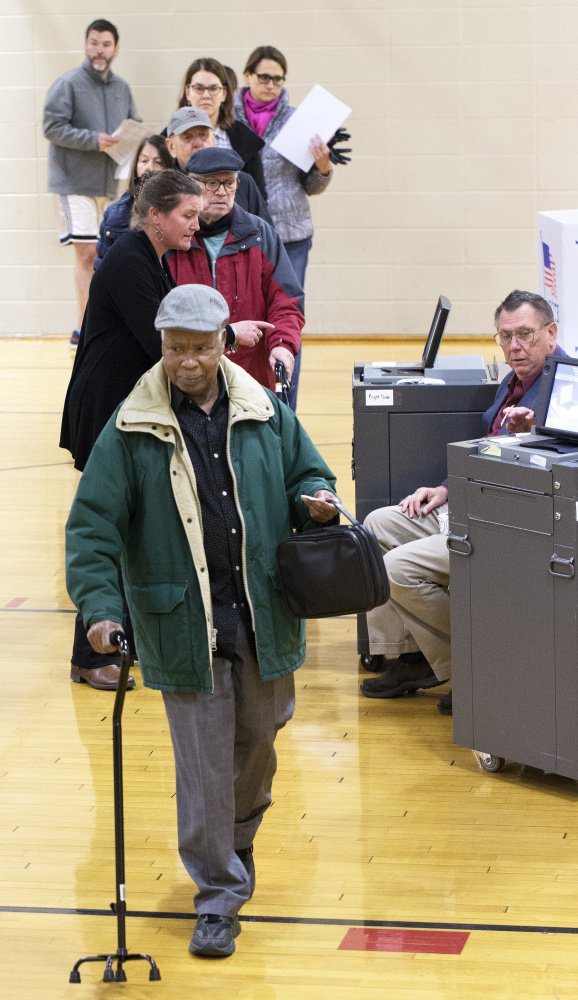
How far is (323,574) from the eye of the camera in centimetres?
288

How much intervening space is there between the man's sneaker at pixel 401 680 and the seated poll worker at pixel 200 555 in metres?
1.41

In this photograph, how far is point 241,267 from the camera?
447 cm

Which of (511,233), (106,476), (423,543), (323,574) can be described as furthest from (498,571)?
(511,233)

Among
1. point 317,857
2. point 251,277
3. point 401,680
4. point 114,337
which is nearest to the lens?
point 317,857

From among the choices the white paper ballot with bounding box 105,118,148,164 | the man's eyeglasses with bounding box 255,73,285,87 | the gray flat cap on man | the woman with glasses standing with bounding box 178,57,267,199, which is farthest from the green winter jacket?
the white paper ballot with bounding box 105,118,148,164

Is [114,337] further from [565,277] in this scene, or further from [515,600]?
[565,277]

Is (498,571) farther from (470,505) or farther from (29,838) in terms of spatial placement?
(29,838)

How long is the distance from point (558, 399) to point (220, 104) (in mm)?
3038

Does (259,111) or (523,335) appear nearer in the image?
(523,335)

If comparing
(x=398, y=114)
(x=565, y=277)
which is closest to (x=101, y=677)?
(x=565, y=277)

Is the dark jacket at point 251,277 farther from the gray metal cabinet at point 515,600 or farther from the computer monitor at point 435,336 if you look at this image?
the gray metal cabinet at point 515,600

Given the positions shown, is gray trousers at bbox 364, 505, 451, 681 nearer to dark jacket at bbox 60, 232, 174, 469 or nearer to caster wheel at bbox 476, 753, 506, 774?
caster wheel at bbox 476, 753, 506, 774

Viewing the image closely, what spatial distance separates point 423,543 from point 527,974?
5.07 feet

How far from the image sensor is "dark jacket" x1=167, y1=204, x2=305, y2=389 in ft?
14.5
